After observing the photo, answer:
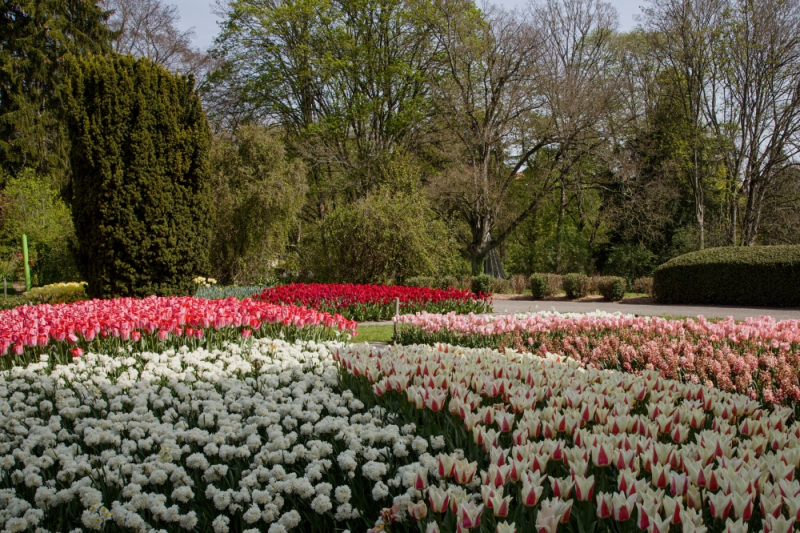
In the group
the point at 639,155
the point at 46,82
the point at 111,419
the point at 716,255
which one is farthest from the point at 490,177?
the point at 111,419

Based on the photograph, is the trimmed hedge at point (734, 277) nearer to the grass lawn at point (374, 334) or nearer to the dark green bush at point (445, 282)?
the dark green bush at point (445, 282)

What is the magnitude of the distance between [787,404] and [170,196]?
9546 mm

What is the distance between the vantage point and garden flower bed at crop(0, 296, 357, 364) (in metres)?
5.29

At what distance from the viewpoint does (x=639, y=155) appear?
23484 mm

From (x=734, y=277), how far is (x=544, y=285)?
219 inches

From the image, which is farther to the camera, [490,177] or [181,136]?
[490,177]

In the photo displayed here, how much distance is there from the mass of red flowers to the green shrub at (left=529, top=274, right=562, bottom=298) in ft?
42.3

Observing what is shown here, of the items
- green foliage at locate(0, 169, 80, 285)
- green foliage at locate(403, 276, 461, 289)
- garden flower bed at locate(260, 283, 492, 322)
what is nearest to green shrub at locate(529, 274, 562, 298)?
green foliage at locate(403, 276, 461, 289)

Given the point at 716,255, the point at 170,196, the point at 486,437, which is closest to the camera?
the point at 486,437

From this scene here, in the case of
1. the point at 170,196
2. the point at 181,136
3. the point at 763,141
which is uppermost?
the point at 763,141

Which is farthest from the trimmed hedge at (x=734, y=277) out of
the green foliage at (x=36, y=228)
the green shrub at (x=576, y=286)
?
the green foliage at (x=36, y=228)

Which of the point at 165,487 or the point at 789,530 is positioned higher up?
the point at 789,530

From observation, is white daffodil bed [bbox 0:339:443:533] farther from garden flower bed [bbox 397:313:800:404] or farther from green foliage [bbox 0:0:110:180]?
green foliage [bbox 0:0:110:180]

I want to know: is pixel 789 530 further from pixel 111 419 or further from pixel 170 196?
pixel 170 196
